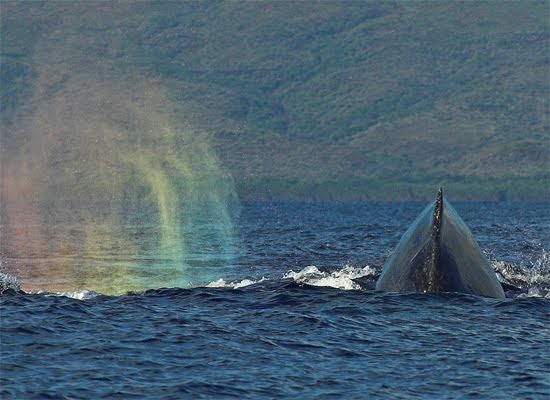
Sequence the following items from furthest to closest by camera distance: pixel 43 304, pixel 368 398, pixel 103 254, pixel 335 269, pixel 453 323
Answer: pixel 103 254 → pixel 335 269 → pixel 43 304 → pixel 453 323 → pixel 368 398

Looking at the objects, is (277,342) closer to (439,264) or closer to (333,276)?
(439,264)

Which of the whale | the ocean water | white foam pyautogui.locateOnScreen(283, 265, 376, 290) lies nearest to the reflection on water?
the ocean water

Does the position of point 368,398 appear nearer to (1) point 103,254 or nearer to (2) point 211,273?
(2) point 211,273

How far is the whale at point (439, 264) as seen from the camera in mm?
25766

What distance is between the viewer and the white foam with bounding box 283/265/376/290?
3051 centimetres

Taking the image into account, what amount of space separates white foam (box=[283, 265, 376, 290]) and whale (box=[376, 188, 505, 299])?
1954 mm

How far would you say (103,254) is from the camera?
166 ft

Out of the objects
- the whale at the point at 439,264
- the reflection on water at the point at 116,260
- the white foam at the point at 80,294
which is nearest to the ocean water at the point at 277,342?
the white foam at the point at 80,294

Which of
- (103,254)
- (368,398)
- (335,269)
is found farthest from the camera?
(103,254)

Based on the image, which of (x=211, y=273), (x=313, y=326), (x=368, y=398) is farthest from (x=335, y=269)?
(x=368, y=398)

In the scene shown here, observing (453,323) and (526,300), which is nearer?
(453,323)

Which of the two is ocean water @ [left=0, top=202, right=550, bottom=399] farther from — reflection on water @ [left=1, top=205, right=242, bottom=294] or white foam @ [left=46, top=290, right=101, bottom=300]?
reflection on water @ [left=1, top=205, right=242, bottom=294]

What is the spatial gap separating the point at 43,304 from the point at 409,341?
31.2 feet

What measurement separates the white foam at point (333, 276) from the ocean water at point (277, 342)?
0.30 feet
